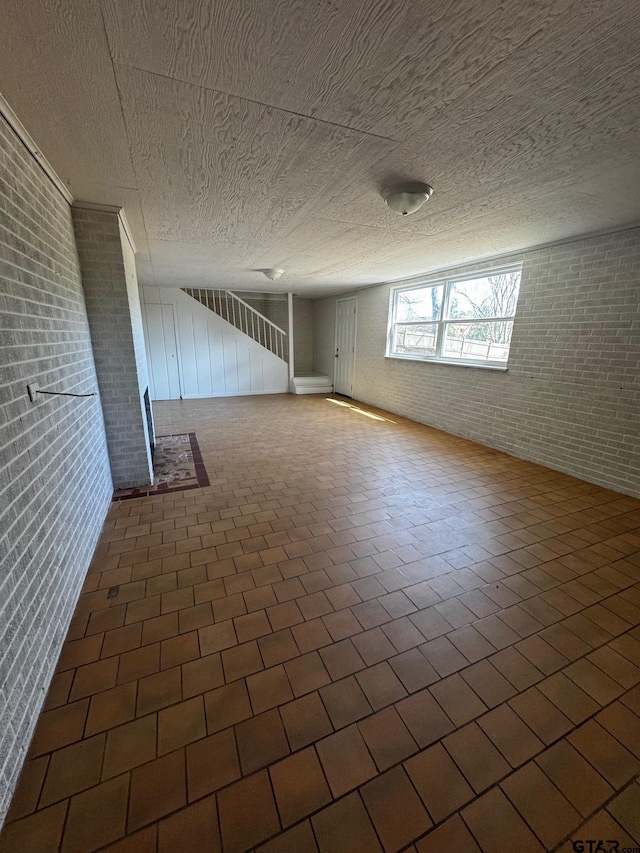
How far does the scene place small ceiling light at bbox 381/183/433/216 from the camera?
2092 millimetres

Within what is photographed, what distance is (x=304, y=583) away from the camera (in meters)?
1.98

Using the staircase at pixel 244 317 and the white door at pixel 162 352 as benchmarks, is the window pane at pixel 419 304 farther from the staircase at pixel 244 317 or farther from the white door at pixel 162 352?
the white door at pixel 162 352

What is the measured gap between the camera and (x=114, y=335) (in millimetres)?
2814

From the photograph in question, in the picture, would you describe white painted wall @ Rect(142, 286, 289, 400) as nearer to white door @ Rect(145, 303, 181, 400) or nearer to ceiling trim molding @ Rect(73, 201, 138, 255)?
white door @ Rect(145, 303, 181, 400)

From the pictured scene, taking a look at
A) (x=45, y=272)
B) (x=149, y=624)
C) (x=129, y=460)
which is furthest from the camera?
(x=129, y=460)

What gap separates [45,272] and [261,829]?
2.50m

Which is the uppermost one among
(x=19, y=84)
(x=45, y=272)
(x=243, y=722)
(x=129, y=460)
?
(x=19, y=84)

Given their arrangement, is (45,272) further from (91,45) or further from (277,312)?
(277,312)

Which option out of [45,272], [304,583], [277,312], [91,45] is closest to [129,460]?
[45,272]

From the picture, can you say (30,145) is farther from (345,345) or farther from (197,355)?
(345,345)

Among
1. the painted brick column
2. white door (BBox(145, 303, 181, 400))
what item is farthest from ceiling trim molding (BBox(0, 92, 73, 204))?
white door (BBox(145, 303, 181, 400))

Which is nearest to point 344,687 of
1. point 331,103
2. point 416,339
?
point 331,103

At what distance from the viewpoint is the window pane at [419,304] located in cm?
514

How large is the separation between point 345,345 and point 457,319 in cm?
307
